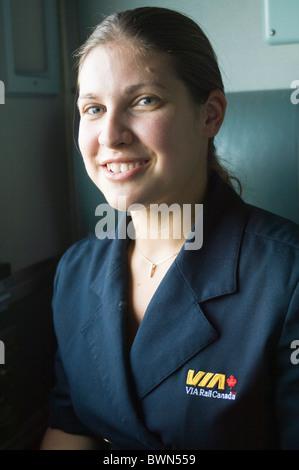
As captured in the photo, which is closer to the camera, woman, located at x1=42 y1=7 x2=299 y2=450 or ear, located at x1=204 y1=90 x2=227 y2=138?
woman, located at x1=42 y1=7 x2=299 y2=450

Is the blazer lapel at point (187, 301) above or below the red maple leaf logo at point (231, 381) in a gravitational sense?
Result: above

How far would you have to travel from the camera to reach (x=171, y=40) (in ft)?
3.77

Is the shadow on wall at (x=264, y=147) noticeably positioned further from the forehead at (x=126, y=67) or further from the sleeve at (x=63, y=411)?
the sleeve at (x=63, y=411)

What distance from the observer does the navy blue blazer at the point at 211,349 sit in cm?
109

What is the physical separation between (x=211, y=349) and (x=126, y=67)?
66 centimetres

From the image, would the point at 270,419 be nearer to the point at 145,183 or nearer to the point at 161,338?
the point at 161,338

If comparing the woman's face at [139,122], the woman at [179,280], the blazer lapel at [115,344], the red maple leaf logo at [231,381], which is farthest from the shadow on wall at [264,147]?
the red maple leaf logo at [231,381]

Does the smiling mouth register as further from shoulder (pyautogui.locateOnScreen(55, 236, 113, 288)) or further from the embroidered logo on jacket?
the embroidered logo on jacket

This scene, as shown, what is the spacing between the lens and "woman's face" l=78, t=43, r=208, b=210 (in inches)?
43.8

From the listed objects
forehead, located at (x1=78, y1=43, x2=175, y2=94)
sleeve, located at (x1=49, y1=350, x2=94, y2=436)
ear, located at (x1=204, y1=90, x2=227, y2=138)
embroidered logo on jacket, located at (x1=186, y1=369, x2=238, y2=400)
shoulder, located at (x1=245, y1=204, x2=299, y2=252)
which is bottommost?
sleeve, located at (x1=49, y1=350, x2=94, y2=436)

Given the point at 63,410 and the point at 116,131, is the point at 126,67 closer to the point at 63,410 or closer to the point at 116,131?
the point at 116,131

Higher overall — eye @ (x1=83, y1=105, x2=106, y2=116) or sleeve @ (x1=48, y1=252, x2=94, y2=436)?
eye @ (x1=83, y1=105, x2=106, y2=116)

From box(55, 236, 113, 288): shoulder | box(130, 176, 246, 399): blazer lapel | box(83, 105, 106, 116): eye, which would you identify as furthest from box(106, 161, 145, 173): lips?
box(55, 236, 113, 288): shoulder

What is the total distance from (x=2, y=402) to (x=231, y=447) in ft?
2.29
